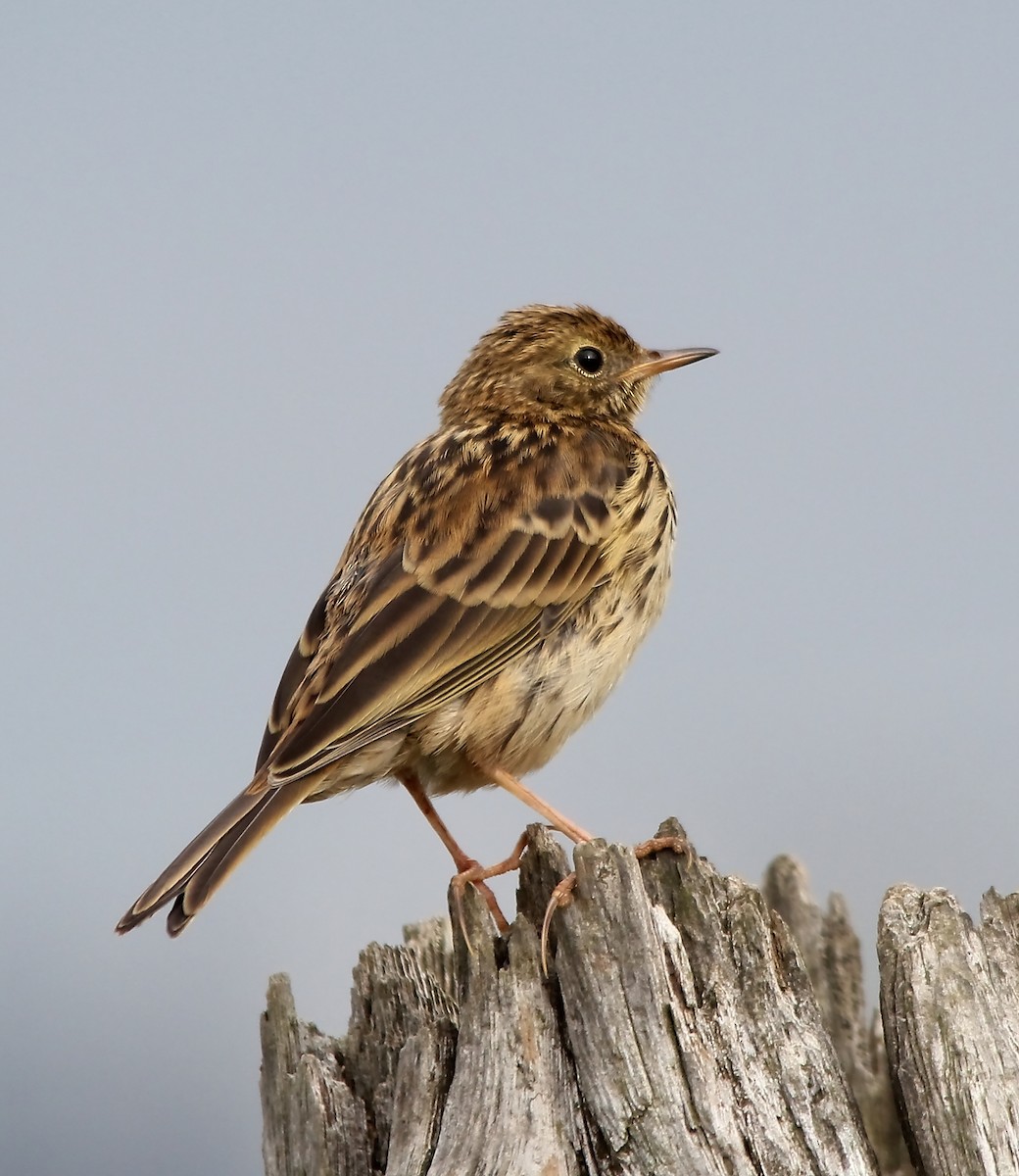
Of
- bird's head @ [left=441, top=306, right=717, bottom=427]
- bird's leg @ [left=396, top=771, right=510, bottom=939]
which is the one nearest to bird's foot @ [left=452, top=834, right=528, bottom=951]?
bird's leg @ [left=396, top=771, right=510, bottom=939]

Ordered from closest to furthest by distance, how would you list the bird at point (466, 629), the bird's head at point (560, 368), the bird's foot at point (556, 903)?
the bird's foot at point (556, 903), the bird at point (466, 629), the bird's head at point (560, 368)

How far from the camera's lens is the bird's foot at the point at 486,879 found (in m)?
5.68

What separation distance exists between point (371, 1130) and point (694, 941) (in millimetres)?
1501

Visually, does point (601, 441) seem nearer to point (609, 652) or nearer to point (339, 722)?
point (609, 652)

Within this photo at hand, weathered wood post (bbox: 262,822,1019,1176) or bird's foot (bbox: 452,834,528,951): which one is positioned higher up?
bird's foot (bbox: 452,834,528,951)

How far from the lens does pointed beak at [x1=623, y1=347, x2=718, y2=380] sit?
8.41 metres

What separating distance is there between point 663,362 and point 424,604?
101 inches

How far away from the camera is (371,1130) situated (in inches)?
227

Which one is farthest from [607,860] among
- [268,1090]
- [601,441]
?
[601,441]

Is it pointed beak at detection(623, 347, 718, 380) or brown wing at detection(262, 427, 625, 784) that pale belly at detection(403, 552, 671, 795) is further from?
pointed beak at detection(623, 347, 718, 380)

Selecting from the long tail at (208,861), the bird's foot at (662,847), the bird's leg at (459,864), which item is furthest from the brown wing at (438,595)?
the bird's foot at (662,847)

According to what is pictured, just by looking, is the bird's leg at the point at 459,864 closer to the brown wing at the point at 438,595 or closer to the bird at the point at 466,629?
the bird at the point at 466,629

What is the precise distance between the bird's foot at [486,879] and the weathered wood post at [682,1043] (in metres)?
0.11

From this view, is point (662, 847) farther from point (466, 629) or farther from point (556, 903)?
point (466, 629)
